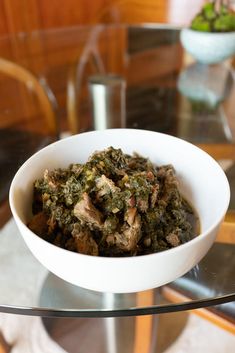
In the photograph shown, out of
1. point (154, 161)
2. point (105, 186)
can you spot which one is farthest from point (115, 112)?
point (105, 186)

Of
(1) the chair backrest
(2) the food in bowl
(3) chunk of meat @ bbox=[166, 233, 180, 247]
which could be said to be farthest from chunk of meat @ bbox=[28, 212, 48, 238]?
(1) the chair backrest

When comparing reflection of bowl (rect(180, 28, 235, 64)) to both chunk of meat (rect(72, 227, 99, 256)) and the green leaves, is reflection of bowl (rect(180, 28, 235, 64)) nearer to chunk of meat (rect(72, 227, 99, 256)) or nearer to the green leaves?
the green leaves

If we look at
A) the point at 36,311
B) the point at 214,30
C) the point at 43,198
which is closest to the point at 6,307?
the point at 36,311

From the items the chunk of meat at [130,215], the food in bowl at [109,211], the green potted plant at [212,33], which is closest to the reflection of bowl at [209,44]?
the green potted plant at [212,33]

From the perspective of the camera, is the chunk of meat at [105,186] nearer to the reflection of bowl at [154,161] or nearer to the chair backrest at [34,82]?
the reflection of bowl at [154,161]

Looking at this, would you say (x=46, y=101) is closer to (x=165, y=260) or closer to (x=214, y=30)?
(x=214, y=30)

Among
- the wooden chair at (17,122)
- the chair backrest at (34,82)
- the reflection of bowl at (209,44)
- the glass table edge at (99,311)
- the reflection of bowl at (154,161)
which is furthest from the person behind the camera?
the chair backrest at (34,82)
